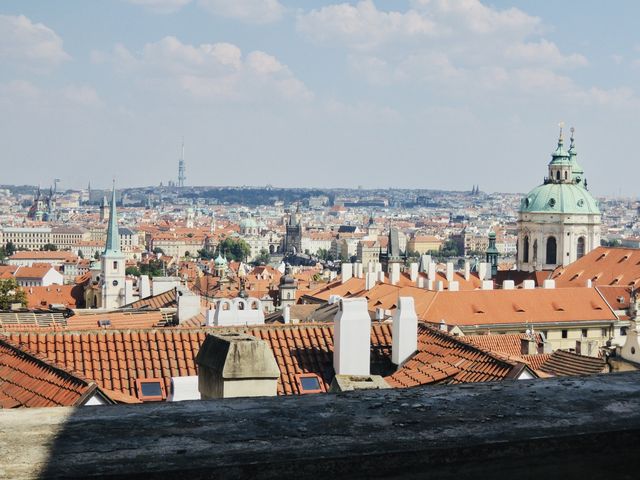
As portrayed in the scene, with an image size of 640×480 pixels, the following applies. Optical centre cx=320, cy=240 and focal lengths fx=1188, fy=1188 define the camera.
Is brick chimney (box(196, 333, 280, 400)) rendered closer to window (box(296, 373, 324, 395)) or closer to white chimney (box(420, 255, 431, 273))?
window (box(296, 373, 324, 395))

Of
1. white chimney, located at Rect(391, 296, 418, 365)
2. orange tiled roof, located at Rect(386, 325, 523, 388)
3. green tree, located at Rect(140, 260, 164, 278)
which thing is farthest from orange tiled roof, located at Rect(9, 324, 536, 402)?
green tree, located at Rect(140, 260, 164, 278)

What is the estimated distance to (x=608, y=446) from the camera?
278 cm

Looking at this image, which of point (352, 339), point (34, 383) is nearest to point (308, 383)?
point (352, 339)

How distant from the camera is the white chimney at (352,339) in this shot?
10.7m

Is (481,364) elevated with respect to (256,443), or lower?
lower

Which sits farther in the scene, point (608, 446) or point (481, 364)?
point (481, 364)

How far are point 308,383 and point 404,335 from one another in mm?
1213

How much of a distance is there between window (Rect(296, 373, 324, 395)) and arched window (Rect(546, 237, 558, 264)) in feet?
208

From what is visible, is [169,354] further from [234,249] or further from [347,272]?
[234,249]

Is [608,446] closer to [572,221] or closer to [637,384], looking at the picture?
[637,384]

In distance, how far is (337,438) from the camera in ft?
8.82

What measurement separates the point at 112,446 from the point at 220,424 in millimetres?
323

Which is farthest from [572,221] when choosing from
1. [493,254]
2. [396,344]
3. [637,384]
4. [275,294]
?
[637,384]

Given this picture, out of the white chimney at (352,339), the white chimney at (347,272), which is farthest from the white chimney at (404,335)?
the white chimney at (347,272)
